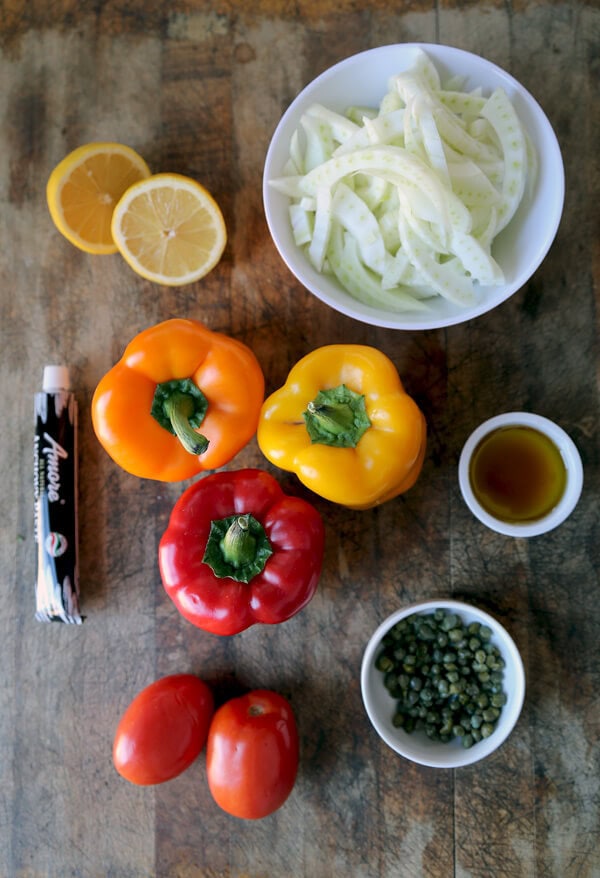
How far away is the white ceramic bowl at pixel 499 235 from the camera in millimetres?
1180

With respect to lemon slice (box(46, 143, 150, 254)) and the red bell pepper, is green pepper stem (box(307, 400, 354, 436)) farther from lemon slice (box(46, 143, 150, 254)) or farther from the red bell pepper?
lemon slice (box(46, 143, 150, 254))

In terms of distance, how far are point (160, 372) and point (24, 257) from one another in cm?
45

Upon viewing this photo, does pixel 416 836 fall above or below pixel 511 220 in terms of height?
below

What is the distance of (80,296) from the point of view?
55.6 inches

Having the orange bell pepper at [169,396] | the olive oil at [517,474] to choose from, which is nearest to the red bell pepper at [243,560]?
the orange bell pepper at [169,396]

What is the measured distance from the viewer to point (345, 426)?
1.16 metres

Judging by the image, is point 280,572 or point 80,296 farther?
point 80,296

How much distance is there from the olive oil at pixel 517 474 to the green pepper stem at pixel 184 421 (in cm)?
49

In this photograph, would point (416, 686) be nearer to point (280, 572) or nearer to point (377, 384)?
point (280, 572)

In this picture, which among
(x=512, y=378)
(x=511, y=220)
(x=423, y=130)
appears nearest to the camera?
(x=423, y=130)

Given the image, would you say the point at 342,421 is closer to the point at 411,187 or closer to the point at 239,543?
the point at 239,543

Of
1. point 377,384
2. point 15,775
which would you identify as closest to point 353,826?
point 15,775

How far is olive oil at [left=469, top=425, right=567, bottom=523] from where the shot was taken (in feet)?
4.24

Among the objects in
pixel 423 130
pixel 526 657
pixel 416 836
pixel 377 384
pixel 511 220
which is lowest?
pixel 416 836
